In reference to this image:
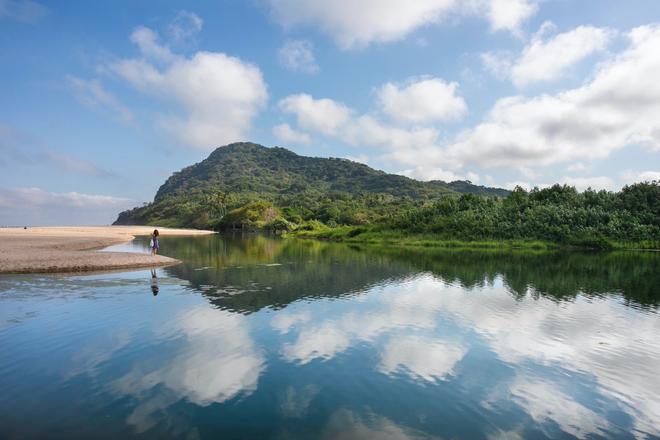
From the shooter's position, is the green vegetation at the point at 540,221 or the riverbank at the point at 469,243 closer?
the riverbank at the point at 469,243

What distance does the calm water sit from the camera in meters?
11.6

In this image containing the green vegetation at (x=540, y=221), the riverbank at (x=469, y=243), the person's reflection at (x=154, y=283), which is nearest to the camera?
the person's reflection at (x=154, y=283)

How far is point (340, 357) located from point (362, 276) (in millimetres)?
→ 25044

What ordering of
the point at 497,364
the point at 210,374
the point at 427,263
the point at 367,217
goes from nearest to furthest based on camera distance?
the point at 210,374 → the point at 497,364 → the point at 427,263 → the point at 367,217

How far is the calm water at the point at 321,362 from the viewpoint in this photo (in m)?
11.6

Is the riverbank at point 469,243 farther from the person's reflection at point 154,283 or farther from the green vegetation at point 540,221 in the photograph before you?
the person's reflection at point 154,283

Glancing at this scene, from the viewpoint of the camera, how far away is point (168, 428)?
11.0 meters

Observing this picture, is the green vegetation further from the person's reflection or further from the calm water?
the person's reflection

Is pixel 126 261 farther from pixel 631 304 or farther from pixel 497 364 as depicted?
pixel 631 304

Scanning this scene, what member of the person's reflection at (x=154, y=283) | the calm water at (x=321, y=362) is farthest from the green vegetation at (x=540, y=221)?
the person's reflection at (x=154, y=283)

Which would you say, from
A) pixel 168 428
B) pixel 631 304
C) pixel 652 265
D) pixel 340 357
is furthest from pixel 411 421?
pixel 652 265

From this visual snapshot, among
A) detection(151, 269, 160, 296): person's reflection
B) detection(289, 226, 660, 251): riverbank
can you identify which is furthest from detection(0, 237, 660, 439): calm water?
detection(289, 226, 660, 251): riverbank

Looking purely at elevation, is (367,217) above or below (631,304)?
above

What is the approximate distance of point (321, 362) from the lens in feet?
54.4
